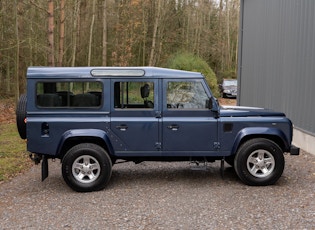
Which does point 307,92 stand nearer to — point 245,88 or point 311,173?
point 311,173

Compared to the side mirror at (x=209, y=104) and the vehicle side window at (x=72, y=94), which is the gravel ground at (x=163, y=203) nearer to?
the side mirror at (x=209, y=104)

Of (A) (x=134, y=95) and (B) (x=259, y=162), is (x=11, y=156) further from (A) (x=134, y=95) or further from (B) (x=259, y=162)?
(B) (x=259, y=162)

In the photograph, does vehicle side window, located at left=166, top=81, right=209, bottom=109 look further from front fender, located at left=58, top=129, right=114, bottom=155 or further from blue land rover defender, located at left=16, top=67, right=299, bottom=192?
front fender, located at left=58, top=129, right=114, bottom=155

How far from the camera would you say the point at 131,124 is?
6523mm

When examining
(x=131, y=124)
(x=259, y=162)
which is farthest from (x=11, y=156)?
(x=259, y=162)

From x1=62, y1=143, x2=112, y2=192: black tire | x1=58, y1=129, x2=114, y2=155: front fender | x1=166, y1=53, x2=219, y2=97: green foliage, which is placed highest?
x1=166, y1=53, x2=219, y2=97: green foliage

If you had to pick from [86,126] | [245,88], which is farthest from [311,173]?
[245,88]

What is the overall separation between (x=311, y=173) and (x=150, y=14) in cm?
2529

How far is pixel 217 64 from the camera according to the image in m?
43.0

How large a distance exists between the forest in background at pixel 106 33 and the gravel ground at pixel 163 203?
13627 millimetres

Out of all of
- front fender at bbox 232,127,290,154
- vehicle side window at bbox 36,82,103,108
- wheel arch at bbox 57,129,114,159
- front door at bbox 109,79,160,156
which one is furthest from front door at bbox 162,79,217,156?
vehicle side window at bbox 36,82,103,108

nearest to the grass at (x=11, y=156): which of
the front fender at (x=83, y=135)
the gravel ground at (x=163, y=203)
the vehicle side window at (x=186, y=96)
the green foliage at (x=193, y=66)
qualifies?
the gravel ground at (x=163, y=203)

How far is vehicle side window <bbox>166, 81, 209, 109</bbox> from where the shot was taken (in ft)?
21.8

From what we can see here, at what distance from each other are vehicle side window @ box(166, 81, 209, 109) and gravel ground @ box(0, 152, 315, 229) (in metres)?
1.44
